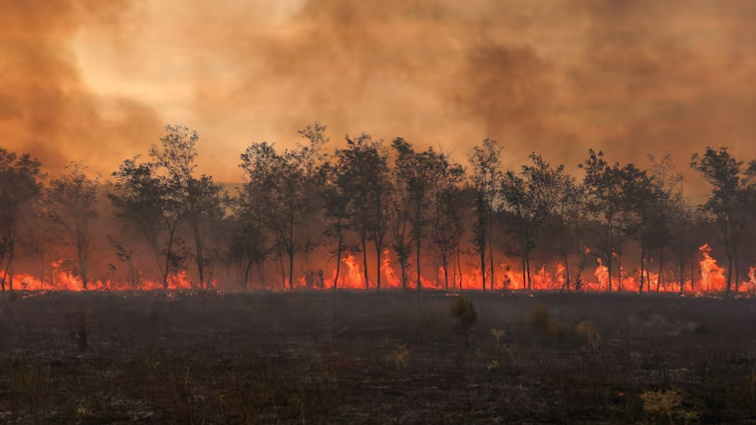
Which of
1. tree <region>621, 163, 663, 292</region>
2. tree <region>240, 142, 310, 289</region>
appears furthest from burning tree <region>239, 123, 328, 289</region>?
tree <region>621, 163, 663, 292</region>

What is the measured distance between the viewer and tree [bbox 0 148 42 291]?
119 m

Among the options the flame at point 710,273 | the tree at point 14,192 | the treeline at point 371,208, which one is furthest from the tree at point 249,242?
the flame at point 710,273

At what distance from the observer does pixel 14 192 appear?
122438 millimetres

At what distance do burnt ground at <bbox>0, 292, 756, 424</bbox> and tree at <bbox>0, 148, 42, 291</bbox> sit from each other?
61.7m

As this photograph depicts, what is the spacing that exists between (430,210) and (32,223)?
7484cm

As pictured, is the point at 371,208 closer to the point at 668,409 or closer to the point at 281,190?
the point at 281,190

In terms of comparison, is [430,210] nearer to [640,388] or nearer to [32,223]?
[32,223]

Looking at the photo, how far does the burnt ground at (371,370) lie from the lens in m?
23.7

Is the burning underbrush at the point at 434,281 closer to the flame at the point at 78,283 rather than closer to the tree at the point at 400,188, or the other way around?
the flame at the point at 78,283

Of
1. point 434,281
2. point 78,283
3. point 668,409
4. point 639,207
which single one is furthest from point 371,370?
point 434,281

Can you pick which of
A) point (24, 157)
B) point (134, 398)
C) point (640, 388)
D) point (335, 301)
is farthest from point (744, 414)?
point (24, 157)

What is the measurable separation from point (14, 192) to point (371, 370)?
Result: 4324 inches

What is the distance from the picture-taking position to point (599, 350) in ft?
138

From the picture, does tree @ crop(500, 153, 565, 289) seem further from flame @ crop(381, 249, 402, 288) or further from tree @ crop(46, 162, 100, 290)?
tree @ crop(46, 162, 100, 290)
